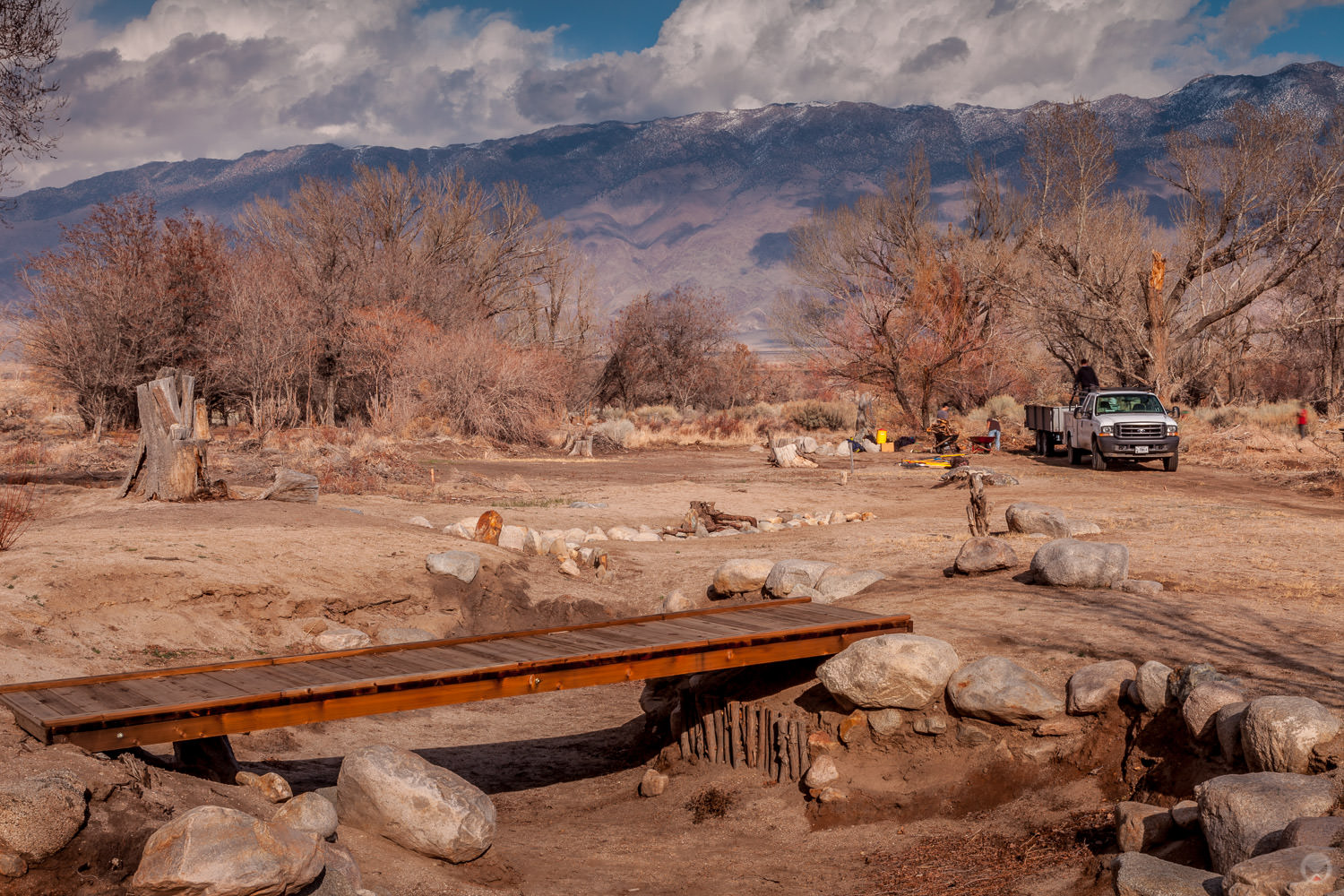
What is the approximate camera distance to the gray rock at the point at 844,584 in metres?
11.7

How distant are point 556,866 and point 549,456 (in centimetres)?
2729

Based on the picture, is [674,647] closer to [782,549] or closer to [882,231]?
[782,549]

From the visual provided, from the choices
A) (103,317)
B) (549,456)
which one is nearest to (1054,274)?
(549,456)

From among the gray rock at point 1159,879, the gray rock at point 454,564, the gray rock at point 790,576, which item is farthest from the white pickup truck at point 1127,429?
the gray rock at point 1159,879

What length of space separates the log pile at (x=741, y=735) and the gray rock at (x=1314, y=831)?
3.92 meters

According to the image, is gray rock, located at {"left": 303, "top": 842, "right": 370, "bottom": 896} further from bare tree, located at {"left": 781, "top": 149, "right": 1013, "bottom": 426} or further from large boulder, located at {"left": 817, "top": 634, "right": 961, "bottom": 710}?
bare tree, located at {"left": 781, "top": 149, "right": 1013, "bottom": 426}

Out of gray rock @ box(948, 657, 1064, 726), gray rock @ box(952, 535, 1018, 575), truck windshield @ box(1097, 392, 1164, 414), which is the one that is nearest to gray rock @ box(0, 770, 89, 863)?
gray rock @ box(948, 657, 1064, 726)

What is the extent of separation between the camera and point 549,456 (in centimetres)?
3434

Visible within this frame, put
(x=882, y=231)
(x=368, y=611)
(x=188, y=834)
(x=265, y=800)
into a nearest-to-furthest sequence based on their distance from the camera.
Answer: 1. (x=188, y=834)
2. (x=265, y=800)
3. (x=368, y=611)
4. (x=882, y=231)

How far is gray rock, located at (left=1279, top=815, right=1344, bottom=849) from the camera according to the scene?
4.68 metres

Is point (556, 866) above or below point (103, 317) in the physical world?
below

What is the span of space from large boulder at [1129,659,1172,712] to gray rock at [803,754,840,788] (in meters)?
2.12

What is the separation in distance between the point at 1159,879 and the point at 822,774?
10.3 ft

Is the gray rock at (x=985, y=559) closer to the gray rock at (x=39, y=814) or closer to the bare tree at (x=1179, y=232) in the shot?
the gray rock at (x=39, y=814)
